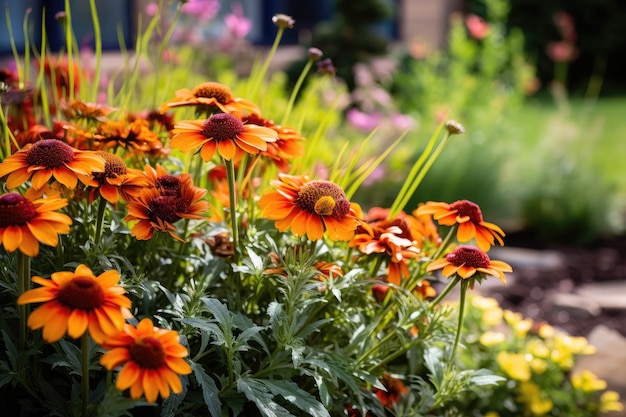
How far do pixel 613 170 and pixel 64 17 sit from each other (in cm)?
510

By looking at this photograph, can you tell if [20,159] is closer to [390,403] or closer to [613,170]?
[390,403]

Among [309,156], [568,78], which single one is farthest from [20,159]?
[568,78]

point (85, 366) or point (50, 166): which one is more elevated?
point (50, 166)

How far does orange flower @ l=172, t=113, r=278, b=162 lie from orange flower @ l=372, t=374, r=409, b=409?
0.56 meters

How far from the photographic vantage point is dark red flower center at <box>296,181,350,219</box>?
49.1 inches

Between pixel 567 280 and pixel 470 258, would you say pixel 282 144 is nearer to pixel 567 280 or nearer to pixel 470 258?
pixel 470 258

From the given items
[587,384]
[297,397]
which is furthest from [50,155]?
[587,384]

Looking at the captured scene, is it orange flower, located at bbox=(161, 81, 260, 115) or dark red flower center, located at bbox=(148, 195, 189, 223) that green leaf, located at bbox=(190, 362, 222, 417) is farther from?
orange flower, located at bbox=(161, 81, 260, 115)

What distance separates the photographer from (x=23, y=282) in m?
1.11

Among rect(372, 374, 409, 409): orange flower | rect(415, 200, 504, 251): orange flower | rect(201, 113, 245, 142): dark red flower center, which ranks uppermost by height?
rect(201, 113, 245, 142): dark red flower center

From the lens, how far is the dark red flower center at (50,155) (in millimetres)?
1183

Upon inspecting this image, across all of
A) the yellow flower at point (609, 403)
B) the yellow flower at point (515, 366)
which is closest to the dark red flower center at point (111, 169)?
the yellow flower at point (515, 366)

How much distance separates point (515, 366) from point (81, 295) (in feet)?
4.93

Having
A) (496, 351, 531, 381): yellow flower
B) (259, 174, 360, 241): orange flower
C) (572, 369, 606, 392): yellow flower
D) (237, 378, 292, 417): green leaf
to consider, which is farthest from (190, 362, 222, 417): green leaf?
(572, 369, 606, 392): yellow flower
